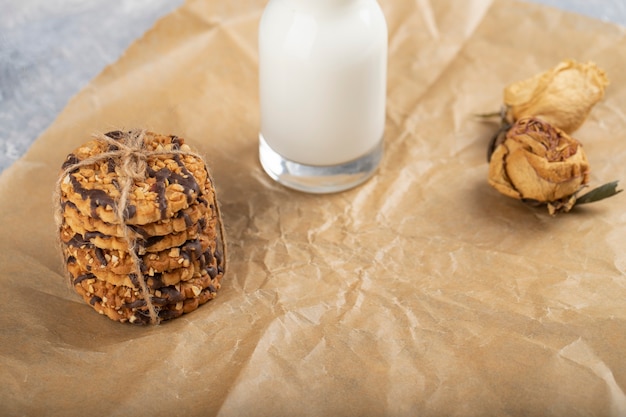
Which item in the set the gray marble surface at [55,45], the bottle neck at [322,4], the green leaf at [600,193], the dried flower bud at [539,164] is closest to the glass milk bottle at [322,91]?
the bottle neck at [322,4]

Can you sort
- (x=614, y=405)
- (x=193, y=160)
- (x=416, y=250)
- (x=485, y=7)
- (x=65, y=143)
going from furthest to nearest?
(x=485, y=7)
(x=65, y=143)
(x=416, y=250)
(x=193, y=160)
(x=614, y=405)

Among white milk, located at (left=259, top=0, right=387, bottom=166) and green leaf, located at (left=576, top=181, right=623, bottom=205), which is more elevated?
white milk, located at (left=259, top=0, right=387, bottom=166)

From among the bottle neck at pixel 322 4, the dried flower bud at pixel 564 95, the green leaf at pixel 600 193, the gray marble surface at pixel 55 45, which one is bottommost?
the gray marble surface at pixel 55 45

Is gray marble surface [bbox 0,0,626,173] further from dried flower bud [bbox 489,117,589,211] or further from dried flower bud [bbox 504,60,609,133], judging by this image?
dried flower bud [bbox 489,117,589,211]

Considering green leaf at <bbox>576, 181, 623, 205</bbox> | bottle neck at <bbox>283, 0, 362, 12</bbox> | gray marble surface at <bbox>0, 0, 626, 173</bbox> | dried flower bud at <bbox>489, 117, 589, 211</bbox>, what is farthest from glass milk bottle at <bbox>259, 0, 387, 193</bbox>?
gray marble surface at <bbox>0, 0, 626, 173</bbox>

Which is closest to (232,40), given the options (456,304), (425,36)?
(425,36)

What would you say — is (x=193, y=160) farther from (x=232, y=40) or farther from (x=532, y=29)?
(x=532, y=29)

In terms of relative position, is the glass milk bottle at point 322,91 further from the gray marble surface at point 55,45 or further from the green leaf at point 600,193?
the gray marble surface at point 55,45
